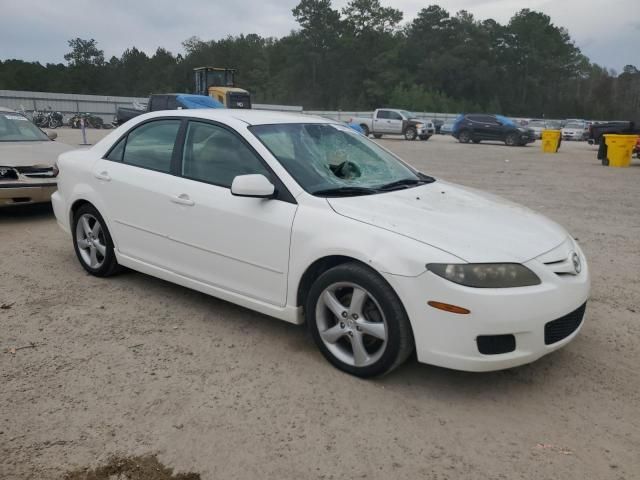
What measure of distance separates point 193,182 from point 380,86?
81776mm

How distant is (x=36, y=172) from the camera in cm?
711

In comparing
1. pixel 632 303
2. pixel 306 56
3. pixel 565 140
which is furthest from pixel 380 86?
pixel 632 303

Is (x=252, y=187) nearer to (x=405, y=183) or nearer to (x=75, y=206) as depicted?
A: (x=405, y=183)

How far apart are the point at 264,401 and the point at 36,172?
→ 18.0 ft

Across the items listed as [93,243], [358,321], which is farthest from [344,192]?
[93,243]

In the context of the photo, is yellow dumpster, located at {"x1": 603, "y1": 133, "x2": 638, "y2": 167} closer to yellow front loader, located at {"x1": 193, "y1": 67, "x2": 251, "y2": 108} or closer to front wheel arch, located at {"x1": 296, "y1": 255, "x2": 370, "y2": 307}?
yellow front loader, located at {"x1": 193, "y1": 67, "x2": 251, "y2": 108}

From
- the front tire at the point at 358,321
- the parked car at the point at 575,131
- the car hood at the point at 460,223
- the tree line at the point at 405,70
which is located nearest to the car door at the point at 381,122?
the parked car at the point at 575,131

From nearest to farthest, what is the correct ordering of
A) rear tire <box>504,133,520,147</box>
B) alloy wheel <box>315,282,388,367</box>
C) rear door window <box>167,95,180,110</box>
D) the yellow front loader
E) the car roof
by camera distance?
alloy wheel <box>315,282,388,367</box>
the car roof
rear door window <box>167,95,180,110</box>
the yellow front loader
rear tire <box>504,133,520,147</box>

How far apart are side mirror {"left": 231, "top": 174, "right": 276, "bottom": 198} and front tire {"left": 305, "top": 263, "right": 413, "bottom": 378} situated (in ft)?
2.13

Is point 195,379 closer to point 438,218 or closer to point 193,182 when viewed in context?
point 193,182

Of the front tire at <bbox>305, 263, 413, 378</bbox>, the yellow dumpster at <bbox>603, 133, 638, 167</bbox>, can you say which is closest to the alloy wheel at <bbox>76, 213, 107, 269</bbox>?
the front tire at <bbox>305, 263, 413, 378</bbox>

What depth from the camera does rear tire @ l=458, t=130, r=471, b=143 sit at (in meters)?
30.9

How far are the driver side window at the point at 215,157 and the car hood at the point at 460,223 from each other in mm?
748

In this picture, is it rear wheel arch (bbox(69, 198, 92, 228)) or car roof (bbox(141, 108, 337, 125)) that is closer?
car roof (bbox(141, 108, 337, 125))
